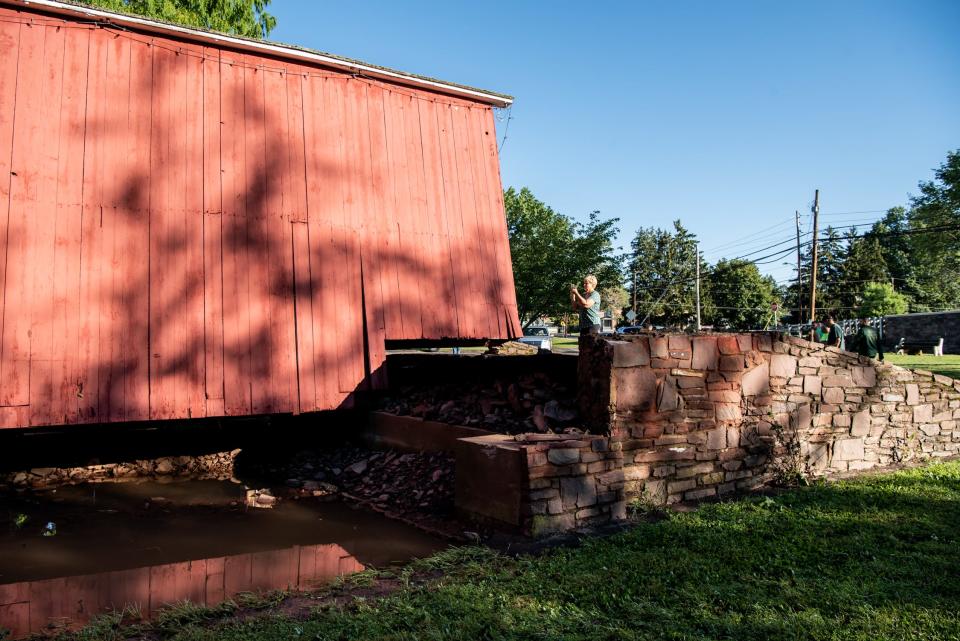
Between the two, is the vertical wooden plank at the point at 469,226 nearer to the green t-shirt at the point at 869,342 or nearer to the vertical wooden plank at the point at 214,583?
the vertical wooden plank at the point at 214,583

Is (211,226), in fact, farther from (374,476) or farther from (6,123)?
(374,476)

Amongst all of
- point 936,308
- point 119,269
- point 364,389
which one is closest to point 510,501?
point 364,389

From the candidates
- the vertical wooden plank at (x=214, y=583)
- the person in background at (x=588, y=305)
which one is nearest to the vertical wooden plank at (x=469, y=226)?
the person in background at (x=588, y=305)

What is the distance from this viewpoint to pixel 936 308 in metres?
60.2

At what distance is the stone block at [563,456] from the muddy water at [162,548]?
1287 mm

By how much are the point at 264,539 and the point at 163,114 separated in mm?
5336

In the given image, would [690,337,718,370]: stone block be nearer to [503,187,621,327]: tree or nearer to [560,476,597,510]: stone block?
[560,476,597,510]: stone block

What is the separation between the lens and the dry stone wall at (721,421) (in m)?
6.12

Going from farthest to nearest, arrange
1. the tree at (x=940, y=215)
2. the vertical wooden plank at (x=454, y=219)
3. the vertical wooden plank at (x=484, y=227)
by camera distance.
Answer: the tree at (x=940, y=215) < the vertical wooden plank at (x=484, y=227) < the vertical wooden plank at (x=454, y=219)

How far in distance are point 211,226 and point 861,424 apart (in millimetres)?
8503

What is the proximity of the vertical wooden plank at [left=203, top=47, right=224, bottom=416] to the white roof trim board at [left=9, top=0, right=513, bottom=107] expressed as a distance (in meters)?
0.29

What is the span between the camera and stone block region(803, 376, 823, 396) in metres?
7.99

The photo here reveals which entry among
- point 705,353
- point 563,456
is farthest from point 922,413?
point 563,456

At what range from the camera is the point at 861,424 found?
845 cm
